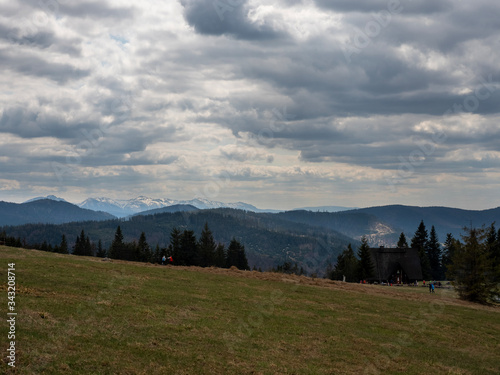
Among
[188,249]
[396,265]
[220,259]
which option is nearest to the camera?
[396,265]

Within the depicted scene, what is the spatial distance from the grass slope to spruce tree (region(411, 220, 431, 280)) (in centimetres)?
8335

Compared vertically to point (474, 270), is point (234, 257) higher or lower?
lower

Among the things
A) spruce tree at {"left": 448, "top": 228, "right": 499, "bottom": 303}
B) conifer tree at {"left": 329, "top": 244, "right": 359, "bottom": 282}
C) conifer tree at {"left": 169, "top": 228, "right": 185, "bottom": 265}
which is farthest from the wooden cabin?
conifer tree at {"left": 169, "top": 228, "right": 185, "bottom": 265}

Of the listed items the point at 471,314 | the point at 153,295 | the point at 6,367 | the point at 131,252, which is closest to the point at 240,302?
the point at 153,295

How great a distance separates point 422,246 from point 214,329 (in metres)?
116

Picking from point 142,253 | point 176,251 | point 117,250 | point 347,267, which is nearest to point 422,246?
point 347,267

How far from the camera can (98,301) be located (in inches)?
881

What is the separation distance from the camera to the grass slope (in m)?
15.3

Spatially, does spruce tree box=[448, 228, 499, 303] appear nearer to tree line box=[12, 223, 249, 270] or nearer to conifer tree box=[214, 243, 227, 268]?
tree line box=[12, 223, 249, 270]

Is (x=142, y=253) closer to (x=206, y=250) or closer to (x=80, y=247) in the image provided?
(x=206, y=250)

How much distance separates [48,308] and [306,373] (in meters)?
11.7

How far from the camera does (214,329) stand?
68.3 ft

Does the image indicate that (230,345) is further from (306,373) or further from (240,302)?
(240,302)

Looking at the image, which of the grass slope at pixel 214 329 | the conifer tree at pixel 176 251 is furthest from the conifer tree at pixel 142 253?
the grass slope at pixel 214 329
